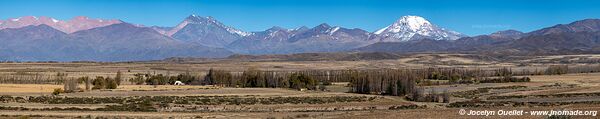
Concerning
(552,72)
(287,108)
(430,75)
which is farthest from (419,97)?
(552,72)

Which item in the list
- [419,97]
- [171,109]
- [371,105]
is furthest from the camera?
[419,97]

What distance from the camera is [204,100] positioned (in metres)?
81.8

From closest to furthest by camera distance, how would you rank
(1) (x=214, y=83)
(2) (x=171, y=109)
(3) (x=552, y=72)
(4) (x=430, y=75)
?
(2) (x=171, y=109)
(1) (x=214, y=83)
(4) (x=430, y=75)
(3) (x=552, y=72)

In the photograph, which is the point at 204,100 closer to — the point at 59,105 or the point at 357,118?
the point at 59,105

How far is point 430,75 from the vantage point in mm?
175000

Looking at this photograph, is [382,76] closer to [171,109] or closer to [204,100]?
[204,100]

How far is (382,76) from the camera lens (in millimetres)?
117062

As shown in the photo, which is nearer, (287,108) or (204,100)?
(287,108)

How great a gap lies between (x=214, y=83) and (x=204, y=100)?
190 feet

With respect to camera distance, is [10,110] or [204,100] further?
[204,100]

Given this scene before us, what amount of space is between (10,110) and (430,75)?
412 feet

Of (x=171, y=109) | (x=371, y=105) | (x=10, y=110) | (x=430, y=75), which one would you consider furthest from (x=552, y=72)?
(x=10, y=110)

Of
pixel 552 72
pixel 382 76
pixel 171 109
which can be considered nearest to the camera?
pixel 171 109

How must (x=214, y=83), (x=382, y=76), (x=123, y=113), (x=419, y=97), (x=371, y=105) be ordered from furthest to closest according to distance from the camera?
(x=214, y=83)
(x=382, y=76)
(x=419, y=97)
(x=371, y=105)
(x=123, y=113)
